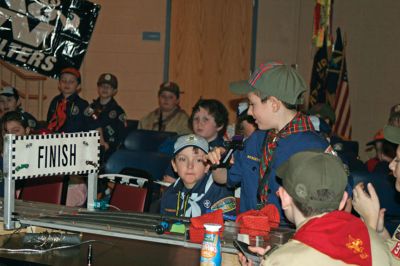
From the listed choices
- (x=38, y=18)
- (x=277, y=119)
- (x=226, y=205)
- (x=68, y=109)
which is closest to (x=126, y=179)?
(x=226, y=205)

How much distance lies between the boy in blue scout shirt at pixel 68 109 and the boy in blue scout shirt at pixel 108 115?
97 mm

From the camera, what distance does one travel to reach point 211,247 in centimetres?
321

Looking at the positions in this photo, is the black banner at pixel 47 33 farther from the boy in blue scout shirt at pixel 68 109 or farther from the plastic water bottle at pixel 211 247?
the plastic water bottle at pixel 211 247

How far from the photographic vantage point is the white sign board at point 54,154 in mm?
3840

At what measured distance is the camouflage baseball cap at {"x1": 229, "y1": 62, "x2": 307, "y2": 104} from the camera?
3.69 meters

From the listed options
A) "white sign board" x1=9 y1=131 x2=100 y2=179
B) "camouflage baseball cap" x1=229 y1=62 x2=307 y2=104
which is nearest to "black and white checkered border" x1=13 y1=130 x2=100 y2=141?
"white sign board" x1=9 y1=131 x2=100 y2=179

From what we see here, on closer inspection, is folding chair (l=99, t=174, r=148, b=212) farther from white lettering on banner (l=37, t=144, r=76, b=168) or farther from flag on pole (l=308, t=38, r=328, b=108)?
flag on pole (l=308, t=38, r=328, b=108)

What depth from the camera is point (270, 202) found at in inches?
146

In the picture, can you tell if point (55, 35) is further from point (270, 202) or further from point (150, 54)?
point (270, 202)

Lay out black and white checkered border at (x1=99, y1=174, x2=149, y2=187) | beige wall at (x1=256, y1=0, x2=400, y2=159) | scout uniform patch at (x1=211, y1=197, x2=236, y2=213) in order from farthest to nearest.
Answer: beige wall at (x1=256, y1=0, x2=400, y2=159) → black and white checkered border at (x1=99, y1=174, x2=149, y2=187) → scout uniform patch at (x1=211, y1=197, x2=236, y2=213)

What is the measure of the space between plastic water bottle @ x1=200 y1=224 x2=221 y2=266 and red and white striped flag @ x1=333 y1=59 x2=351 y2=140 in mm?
7925

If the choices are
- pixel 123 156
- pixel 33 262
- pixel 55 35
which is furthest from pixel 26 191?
pixel 55 35

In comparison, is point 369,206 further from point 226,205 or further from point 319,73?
point 319,73

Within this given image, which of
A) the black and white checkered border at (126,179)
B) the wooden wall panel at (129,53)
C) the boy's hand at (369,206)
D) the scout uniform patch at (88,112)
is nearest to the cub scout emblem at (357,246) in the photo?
the boy's hand at (369,206)
